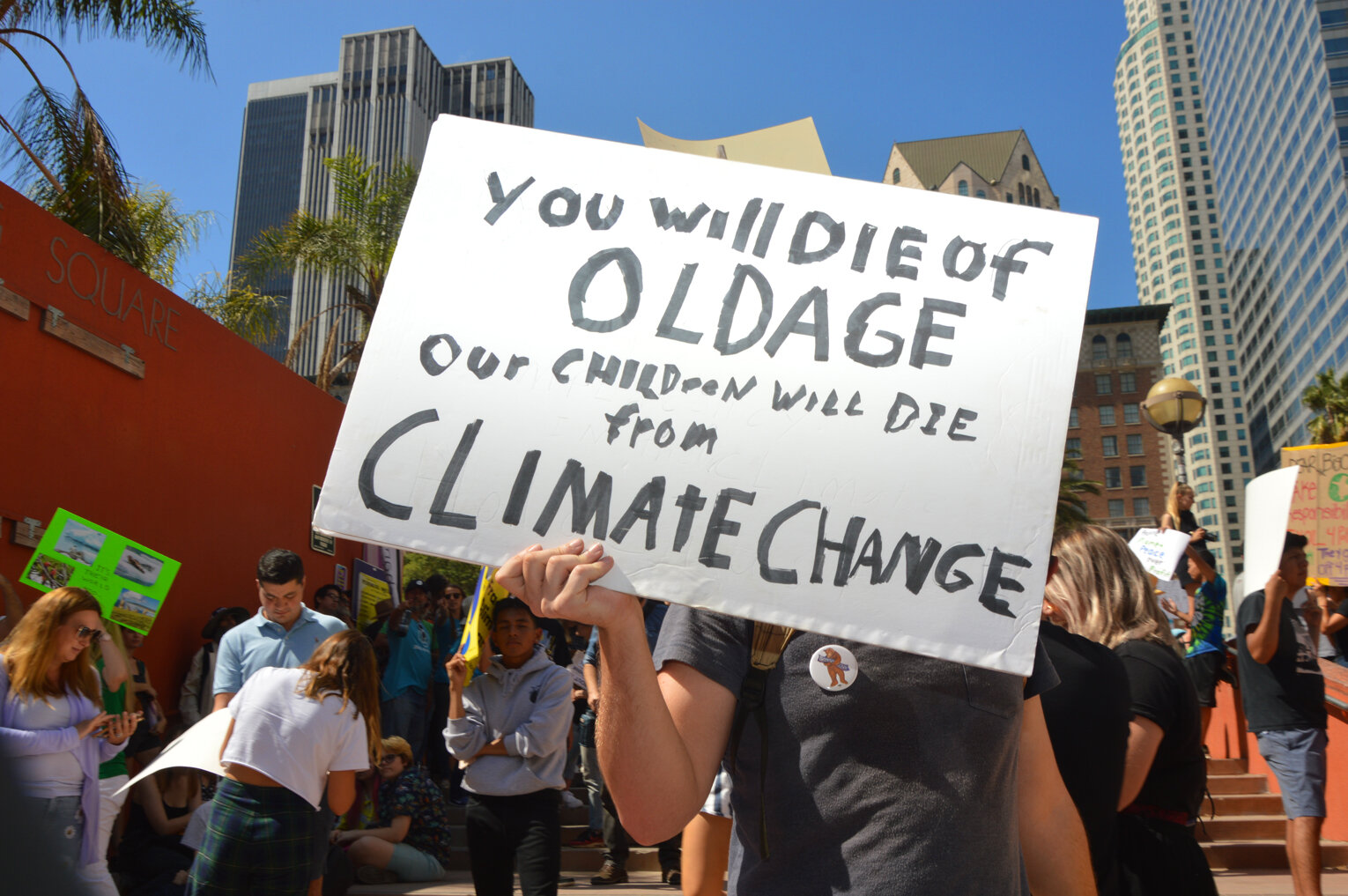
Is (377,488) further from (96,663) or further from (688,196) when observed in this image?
(96,663)

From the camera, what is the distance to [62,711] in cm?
407

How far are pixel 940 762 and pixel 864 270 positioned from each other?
0.83 meters

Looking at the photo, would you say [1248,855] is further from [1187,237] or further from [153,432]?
[1187,237]

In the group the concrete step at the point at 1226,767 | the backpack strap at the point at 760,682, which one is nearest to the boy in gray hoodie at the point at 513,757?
the backpack strap at the point at 760,682

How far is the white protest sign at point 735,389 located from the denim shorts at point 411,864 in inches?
229

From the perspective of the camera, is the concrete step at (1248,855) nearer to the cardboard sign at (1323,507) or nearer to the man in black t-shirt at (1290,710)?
the cardboard sign at (1323,507)

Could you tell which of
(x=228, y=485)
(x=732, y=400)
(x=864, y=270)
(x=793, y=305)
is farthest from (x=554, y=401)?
(x=228, y=485)

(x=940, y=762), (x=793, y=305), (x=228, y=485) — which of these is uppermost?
(x=228, y=485)

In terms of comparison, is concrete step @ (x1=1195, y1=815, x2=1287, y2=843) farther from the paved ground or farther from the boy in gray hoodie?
the boy in gray hoodie

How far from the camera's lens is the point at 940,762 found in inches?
62.6

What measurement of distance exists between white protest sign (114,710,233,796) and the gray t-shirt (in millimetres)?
2715

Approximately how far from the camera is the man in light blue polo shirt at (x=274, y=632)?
504 cm

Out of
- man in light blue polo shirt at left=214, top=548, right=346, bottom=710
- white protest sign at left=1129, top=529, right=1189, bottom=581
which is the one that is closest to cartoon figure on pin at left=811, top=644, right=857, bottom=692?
man in light blue polo shirt at left=214, top=548, right=346, bottom=710

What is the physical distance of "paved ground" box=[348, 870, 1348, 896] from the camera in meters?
6.15
